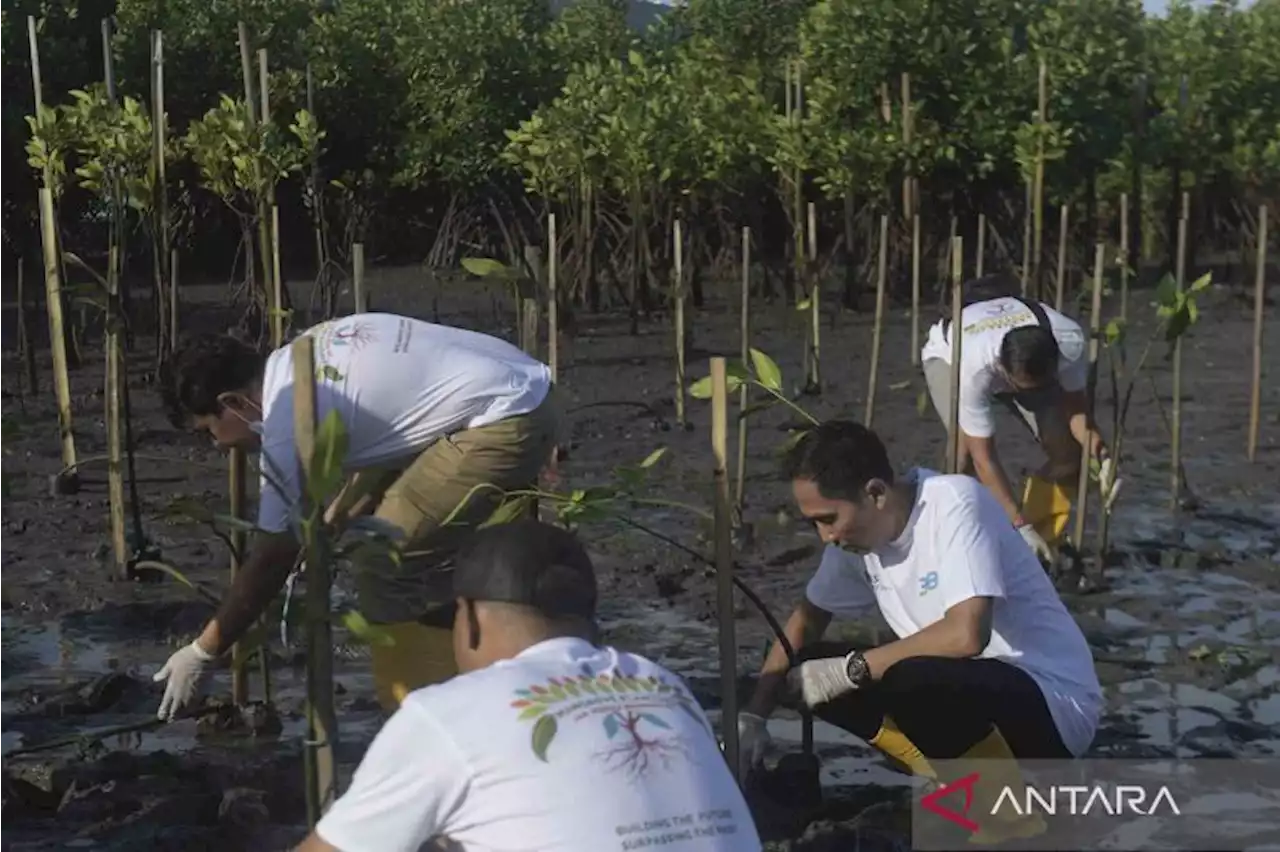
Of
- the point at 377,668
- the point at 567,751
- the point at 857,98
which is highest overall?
the point at 857,98

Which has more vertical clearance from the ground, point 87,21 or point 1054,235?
point 87,21

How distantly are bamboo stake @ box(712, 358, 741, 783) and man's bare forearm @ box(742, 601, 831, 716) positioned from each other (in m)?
0.55

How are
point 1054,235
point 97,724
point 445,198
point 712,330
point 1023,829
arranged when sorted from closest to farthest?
point 1023,829 < point 97,724 < point 712,330 < point 1054,235 < point 445,198

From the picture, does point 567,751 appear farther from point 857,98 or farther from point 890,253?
point 890,253

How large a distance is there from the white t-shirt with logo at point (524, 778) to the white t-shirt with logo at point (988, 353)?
175 inches

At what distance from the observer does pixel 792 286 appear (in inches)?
818

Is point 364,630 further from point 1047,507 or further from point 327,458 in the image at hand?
point 1047,507

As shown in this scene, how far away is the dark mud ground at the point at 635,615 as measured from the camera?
17.5 feet

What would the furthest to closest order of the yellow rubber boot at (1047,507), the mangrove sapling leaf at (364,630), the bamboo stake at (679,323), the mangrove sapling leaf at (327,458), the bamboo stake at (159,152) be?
the bamboo stake at (679,323), the bamboo stake at (159,152), the yellow rubber boot at (1047,507), the mangrove sapling leaf at (364,630), the mangrove sapling leaf at (327,458)

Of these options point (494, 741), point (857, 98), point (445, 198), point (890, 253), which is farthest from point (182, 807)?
point (445, 198)

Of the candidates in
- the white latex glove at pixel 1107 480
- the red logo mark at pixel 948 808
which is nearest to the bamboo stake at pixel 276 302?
the red logo mark at pixel 948 808

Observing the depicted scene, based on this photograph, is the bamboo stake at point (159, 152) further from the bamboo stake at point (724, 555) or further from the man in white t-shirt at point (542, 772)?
the man in white t-shirt at point (542, 772)

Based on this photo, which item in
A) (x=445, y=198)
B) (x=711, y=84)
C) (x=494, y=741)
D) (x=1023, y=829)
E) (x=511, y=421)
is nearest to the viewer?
(x=494, y=741)

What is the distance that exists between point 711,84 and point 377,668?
626 inches
